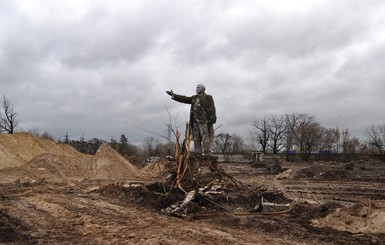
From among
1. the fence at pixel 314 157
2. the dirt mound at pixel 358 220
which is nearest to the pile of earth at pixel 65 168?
the dirt mound at pixel 358 220

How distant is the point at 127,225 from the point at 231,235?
1947 millimetres

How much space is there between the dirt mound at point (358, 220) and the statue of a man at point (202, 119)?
4.28 metres

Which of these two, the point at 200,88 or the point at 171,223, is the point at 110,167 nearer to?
the point at 200,88

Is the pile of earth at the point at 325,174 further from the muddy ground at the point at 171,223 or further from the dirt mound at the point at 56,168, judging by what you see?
the muddy ground at the point at 171,223

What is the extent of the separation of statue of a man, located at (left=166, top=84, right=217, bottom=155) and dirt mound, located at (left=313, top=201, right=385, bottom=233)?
4.28 m

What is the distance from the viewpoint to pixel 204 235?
6.52m

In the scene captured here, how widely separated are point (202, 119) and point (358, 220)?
5179mm

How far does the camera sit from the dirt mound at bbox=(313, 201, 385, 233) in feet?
22.9

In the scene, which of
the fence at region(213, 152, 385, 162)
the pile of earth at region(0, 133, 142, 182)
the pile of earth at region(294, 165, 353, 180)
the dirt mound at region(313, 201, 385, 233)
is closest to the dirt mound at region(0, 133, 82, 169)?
the pile of earth at region(0, 133, 142, 182)

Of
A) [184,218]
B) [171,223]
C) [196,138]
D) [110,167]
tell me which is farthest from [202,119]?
[110,167]

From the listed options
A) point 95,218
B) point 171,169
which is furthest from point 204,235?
point 171,169

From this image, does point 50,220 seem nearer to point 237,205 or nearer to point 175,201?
point 175,201

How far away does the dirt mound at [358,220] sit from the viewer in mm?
6969

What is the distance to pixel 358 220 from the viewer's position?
7453 millimetres
